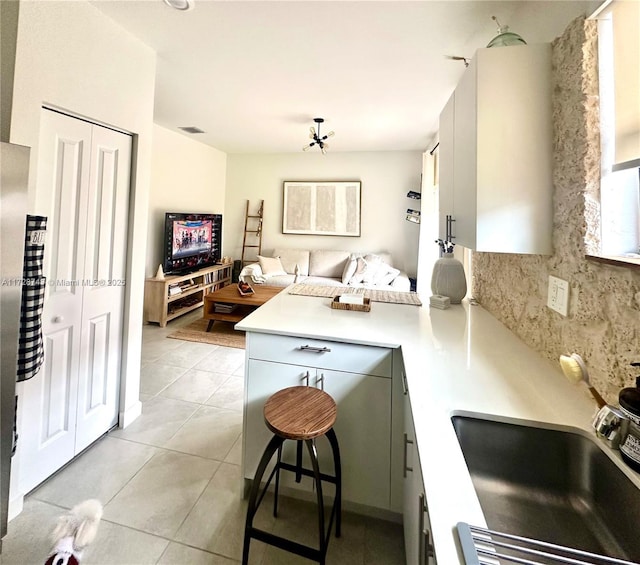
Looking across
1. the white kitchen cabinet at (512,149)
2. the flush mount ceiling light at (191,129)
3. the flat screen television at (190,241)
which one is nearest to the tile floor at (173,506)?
the white kitchen cabinet at (512,149)

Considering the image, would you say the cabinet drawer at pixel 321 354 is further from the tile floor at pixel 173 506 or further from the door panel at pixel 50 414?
the door panel at pixel 50 414

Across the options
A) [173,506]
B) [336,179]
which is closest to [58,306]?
[173,506]

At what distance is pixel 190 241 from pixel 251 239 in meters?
1.33

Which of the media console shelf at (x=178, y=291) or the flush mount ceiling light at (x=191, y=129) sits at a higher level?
the flush mount ceiling light at (x=191, y=129)

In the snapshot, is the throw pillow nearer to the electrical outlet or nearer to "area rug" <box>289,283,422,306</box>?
"area rug" <box>289,283,422,306</box>

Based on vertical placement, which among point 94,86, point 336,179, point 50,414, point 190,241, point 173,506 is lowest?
point 173,506

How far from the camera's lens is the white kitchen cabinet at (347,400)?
51.3 inches

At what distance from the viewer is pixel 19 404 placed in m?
1.36

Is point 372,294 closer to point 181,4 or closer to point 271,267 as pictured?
point 181,4

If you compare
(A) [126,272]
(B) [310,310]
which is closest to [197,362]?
(A) [126,272]

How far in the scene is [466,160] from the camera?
1.31 metres

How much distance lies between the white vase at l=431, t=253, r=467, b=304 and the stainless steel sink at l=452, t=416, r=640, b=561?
118 centimetres

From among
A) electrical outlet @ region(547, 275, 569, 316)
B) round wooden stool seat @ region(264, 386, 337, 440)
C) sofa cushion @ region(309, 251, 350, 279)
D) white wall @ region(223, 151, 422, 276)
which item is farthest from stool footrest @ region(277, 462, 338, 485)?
white wall @ region(223, 151, 422, 276)

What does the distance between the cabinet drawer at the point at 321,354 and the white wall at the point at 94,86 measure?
115 centimetres
